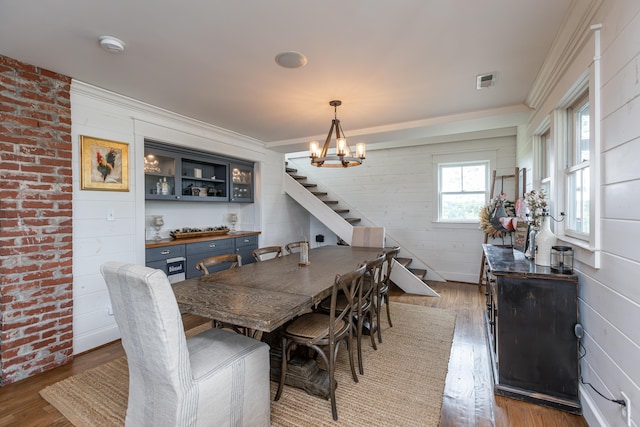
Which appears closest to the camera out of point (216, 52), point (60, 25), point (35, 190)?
point (60, 25)

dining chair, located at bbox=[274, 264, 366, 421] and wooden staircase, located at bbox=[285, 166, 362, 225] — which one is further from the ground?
wooden staircase, located at bbox=[285, 166, 362, 225]

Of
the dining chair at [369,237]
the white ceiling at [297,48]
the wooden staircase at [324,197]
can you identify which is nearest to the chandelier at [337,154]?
the white ceiling at [297,48]

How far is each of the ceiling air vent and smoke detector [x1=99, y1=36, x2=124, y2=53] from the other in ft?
9.23

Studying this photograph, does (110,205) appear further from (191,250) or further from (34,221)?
(191,250)

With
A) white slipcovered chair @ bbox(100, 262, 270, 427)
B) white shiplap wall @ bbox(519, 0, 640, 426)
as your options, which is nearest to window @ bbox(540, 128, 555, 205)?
white shiplap wall @ bbox(519, 0, 640, 426)

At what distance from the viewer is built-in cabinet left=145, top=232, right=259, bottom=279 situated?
133 inches

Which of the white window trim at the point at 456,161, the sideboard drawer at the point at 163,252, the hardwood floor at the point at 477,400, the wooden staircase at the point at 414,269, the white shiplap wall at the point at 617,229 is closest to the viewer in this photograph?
the white shiplap wall at the point at 617,229

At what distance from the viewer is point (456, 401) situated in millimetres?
2018

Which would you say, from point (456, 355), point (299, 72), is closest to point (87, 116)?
point (299, 72)

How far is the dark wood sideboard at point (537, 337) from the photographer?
187cm

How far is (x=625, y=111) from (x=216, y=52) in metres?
2.41

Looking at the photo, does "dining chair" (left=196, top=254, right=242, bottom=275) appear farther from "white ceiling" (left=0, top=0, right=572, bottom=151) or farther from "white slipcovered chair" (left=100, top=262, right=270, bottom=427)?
"white ceiling" (left=0, top=0, right=572, bottom=151)

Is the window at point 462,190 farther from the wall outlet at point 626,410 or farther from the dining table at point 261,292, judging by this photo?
the wall outlet at point 626,410

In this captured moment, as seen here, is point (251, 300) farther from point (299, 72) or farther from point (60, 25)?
point (60, 25)
